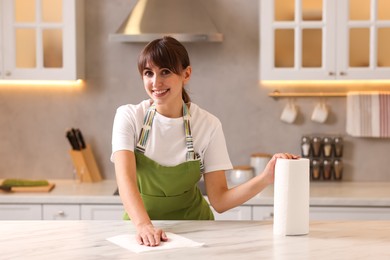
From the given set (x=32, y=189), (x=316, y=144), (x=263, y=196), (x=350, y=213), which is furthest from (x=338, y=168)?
(x=32, y=189)

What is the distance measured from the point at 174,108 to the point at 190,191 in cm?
35

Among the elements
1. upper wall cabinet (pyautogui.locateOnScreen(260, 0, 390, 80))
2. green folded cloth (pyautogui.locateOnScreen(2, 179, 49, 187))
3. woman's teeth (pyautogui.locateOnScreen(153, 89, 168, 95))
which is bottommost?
green folded cloth (pyautogui.locateOnScreen(2, 179, 49, 187))

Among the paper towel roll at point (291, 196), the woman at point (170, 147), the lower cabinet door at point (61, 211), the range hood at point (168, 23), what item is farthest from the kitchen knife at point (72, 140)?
the paper towel roll at point (291, 196)

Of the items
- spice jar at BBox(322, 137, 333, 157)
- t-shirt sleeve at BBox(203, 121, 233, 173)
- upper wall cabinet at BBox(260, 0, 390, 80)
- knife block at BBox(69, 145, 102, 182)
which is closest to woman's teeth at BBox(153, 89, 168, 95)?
t-shirt sleeve at BBox(203, 121, 233, 173)

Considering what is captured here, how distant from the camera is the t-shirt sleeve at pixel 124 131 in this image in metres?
2.47

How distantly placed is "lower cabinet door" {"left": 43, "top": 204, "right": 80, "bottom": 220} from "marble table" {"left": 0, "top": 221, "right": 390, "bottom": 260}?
1.39m

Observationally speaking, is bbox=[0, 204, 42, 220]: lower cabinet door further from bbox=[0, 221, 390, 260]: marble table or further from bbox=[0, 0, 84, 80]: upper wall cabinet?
bbox=[0, 221, 390, 260]: marble table

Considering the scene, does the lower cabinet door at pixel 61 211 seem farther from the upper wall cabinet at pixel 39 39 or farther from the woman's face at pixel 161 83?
the woman's face at pixel 161 83

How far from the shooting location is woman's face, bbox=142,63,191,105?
241 cm

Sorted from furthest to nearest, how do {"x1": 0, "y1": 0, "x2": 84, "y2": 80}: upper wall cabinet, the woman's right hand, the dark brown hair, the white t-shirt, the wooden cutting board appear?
1. {"x1": 0, "y1": 0, "x2": 84, "y2": 80}: upper wall cabinet
2. the wooden cutting board
3. the white t-shirt
4. the dark brown hair
5. the woman's right hand

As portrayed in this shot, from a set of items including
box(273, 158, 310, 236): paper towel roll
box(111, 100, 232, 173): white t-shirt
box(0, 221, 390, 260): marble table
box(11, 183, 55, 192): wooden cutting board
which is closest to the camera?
box(0, 221, 390, 260): marble table

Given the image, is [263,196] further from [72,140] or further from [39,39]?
[39,39]

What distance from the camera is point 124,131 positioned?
2.50 m

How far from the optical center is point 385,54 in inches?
156
